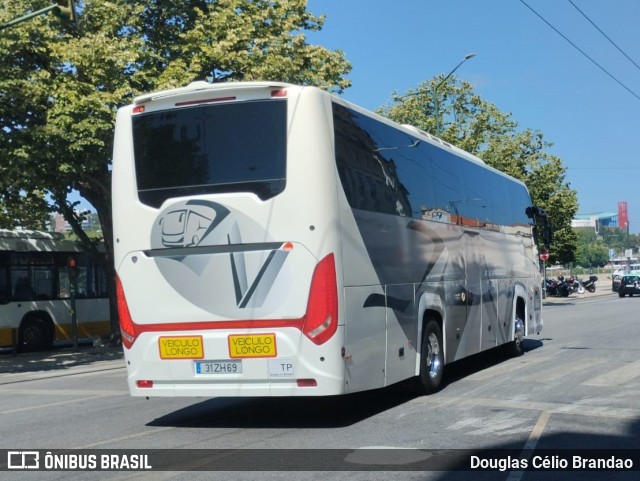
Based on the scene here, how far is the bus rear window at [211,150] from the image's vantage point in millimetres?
8648

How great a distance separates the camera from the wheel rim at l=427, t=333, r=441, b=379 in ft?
36.8

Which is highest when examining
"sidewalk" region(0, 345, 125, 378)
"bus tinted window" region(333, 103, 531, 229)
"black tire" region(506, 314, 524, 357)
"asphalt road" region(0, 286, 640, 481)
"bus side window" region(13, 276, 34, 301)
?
"bus tinted window" region(333, 103, 531, 229)

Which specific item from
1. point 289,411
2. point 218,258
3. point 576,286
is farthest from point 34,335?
point 576,286

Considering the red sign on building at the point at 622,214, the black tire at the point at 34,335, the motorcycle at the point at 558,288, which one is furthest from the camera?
the red sign on building at the point at 622,214

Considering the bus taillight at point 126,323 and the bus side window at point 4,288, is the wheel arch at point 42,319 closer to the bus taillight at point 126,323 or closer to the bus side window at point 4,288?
the bus side window at point 4,288

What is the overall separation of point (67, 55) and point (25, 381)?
26.7ft

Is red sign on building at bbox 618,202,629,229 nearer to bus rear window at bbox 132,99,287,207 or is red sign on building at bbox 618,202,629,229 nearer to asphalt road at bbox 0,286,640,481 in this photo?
asphalt road at bbox 0,286,640,481

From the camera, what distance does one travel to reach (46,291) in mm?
25000

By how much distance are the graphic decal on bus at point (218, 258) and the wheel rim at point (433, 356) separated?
11.3 ft

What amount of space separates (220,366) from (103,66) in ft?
43.8

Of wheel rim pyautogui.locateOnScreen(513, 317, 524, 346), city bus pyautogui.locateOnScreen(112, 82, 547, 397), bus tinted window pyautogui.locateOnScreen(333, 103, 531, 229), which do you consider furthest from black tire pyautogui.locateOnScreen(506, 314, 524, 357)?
city bus pyautogui.locateOnScreen(112, 82, 547, 397)

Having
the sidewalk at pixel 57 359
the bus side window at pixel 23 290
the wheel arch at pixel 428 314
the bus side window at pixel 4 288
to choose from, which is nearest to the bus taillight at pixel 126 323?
the wheel arch at pixel 428 314

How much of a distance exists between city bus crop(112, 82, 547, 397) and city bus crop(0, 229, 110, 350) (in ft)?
50.7

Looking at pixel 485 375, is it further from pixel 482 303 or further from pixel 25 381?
pixel 25 381
